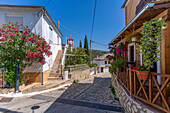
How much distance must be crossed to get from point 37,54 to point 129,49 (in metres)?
6.34

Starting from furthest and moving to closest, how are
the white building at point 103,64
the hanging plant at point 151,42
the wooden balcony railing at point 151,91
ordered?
the white building at point 103,64 < the hanging plant at point 151,42 < the wooden balcony railing at point 151,91

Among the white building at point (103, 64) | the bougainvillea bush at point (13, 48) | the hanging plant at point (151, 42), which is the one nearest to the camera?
the hanging plant at point (151, 42)

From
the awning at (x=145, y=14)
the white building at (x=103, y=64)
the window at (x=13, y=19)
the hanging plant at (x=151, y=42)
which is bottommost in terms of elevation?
the white building at (x=103, y=64)

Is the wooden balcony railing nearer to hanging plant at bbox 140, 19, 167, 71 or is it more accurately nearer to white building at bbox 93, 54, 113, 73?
hanging plant at bbox 140, 19, 167, 71

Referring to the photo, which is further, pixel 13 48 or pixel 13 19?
pixel 13 19

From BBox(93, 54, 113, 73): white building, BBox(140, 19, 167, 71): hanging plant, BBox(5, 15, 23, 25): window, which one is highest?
BBox(5, 15, 23, 25): window

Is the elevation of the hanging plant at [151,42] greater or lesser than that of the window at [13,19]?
lesser

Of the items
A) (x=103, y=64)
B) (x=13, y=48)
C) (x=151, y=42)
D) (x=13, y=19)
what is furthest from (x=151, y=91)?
(x=103, y=64)

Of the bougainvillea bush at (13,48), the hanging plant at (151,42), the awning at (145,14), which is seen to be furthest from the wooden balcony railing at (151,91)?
the bougainvillea bush at (13,48)

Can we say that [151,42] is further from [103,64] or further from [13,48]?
[103,64]

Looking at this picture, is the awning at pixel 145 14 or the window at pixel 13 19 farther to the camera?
the window at pixel 13 19

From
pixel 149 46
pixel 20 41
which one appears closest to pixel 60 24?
pixel 20 41

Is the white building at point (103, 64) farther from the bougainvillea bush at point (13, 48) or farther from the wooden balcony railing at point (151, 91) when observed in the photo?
the wooden balcony railing at point (151, 91)

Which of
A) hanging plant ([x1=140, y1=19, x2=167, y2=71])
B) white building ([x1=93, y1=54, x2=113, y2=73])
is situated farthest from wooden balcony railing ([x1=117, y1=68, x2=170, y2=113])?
white building ([x1=93, y1=54, x2=113, y2=73])
